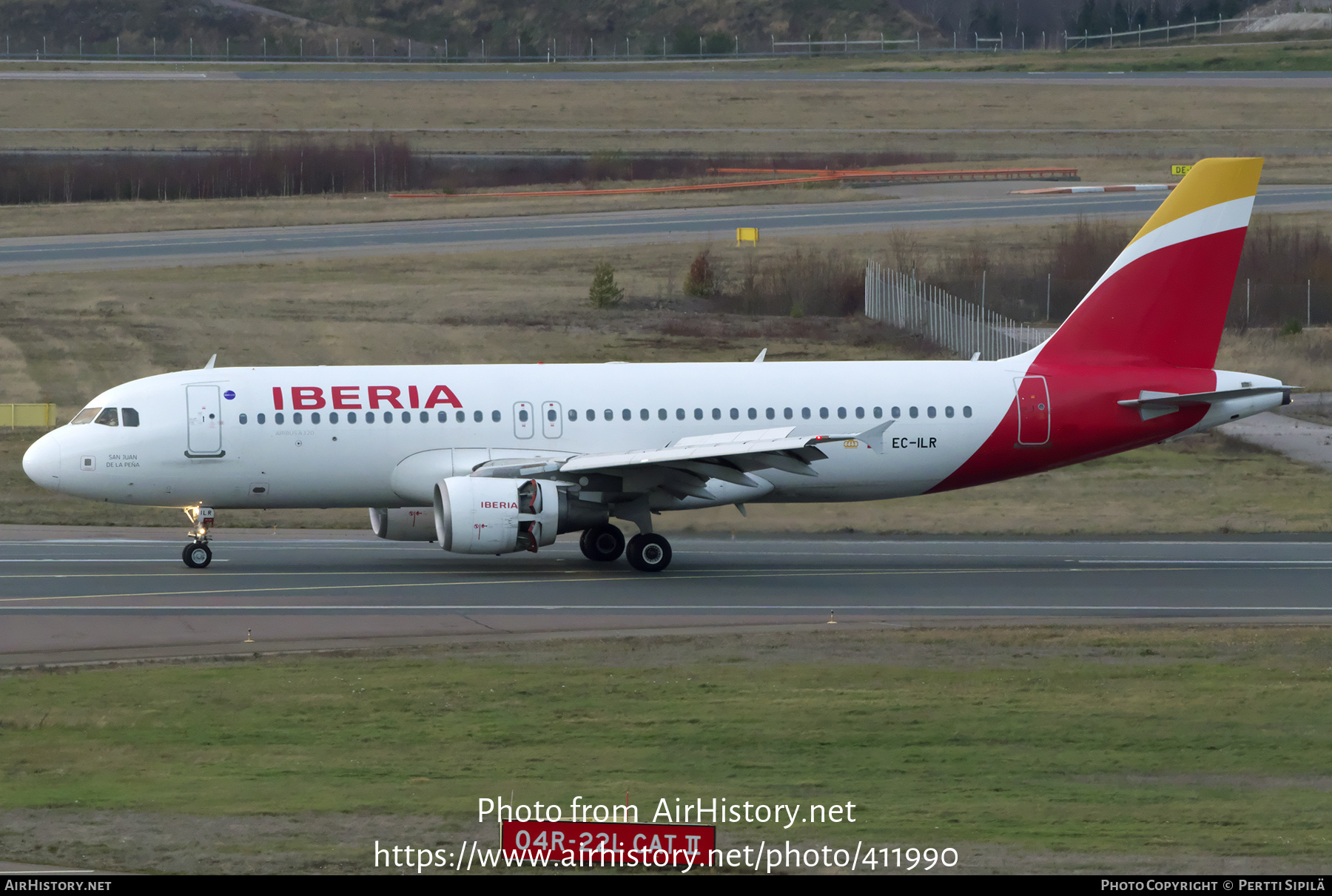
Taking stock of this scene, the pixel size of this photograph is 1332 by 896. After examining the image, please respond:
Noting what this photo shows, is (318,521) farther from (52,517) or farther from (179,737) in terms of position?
(179,737)

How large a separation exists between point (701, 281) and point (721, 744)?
153 ft

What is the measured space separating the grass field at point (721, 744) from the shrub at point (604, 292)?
121 ft

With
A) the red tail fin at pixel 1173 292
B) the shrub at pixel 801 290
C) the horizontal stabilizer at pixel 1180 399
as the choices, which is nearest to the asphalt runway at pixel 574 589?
the horizontal stabilizer at pixel 1180 399

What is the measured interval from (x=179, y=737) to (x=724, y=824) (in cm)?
713

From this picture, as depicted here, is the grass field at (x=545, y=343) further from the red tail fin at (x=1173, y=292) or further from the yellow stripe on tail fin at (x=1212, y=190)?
the yellow stripe on tail fin at (x=1212, y=190)

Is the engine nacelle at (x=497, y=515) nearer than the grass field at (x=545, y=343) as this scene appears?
Yes

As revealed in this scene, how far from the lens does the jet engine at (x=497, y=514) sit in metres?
29.6

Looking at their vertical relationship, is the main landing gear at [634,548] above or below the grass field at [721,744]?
below

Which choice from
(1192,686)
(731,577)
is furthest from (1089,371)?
(1192,686)

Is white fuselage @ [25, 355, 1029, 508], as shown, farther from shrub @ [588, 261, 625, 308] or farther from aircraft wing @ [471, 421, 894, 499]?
shrub @ [588, 261, 625, 308]

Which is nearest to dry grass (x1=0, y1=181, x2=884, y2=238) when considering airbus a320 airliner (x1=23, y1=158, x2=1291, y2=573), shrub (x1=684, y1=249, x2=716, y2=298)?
shrub (x1=684, y1=249, x2=716, y2=298)

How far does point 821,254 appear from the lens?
6825 cm

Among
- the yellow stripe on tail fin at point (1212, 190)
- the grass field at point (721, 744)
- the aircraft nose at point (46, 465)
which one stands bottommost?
the grass field at point (721, 744)

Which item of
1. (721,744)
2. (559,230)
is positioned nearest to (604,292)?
(559,230)
